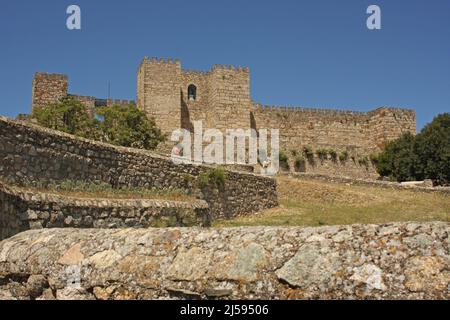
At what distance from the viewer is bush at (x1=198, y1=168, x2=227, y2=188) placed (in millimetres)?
15742

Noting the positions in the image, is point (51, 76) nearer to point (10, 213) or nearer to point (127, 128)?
point (127, 128)

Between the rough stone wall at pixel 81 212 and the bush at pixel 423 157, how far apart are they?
28932 millimetres

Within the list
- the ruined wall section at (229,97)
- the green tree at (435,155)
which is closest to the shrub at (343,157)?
the green tree at (435,155)

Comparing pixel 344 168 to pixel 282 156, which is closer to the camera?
pixel 282 156

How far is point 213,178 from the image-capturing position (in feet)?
53.3

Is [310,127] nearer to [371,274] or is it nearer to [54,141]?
[54,141]

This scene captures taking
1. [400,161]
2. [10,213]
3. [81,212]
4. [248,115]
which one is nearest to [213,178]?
[81,212]

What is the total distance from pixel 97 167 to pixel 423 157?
31.1 meters

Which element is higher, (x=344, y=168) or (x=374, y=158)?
(x=374, y=158)

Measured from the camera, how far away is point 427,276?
335 cm

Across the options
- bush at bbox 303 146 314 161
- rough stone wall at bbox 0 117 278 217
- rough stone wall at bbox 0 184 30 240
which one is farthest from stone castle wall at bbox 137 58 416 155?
rough stone wall at bbox 0 184 30 240

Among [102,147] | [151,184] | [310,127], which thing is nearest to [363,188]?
[151,184]

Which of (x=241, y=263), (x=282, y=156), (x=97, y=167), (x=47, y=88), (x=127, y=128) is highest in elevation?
(x=47, y=88)
